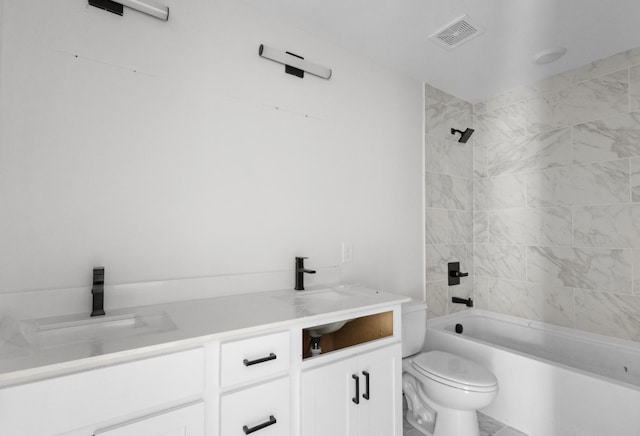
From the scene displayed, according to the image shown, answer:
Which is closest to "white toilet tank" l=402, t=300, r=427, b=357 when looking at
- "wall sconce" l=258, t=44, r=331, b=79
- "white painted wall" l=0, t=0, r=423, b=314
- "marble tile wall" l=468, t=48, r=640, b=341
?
"white painted wall" l=0, t=0, r=423, b=314

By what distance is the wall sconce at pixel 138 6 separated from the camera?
4.34 ft

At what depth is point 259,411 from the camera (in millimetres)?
1085

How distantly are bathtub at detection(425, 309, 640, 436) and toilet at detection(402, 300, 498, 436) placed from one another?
0.34 metres

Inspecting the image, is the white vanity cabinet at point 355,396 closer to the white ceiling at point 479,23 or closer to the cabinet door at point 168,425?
the cabinet door at point 168,425

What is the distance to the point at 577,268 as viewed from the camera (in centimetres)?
231

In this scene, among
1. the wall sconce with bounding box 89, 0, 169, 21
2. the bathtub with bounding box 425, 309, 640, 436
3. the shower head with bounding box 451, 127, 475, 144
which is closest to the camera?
the wall sconce with bounding box 89, 0, 169, 21

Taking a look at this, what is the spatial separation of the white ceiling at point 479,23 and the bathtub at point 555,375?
195cm

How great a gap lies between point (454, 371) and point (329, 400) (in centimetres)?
88

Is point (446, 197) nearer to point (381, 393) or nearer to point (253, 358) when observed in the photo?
point (381, 393)

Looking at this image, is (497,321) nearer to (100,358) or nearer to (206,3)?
(100,358)

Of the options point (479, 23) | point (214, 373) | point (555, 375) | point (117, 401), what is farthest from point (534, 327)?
point (117, 401)

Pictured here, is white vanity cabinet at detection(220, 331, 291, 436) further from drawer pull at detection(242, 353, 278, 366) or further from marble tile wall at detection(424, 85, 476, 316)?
marble tile wall at detection(424, 85, 476, 316)

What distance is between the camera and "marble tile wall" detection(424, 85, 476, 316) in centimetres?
256

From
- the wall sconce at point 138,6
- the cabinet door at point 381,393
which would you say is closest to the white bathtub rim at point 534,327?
the cabinet door at point 381,393
